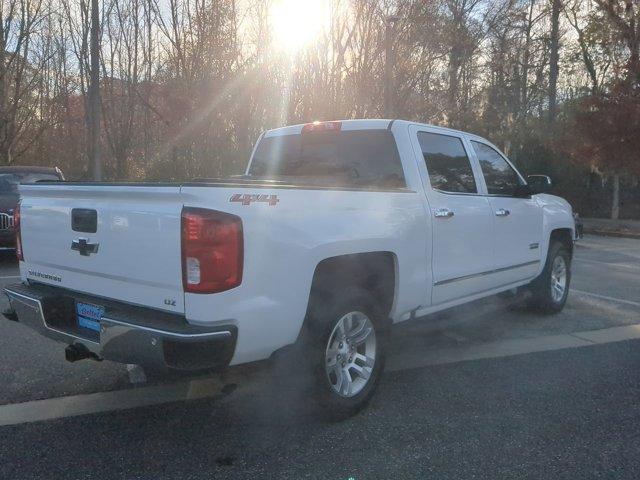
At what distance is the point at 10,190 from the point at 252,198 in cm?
857

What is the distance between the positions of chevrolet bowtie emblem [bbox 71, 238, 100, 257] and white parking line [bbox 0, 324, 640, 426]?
1141 mm

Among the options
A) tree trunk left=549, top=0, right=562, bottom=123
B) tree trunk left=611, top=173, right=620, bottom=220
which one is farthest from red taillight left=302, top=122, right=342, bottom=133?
tree trunk left=549, top=0, right=562, bottom=123

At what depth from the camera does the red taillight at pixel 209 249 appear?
3.10 meters

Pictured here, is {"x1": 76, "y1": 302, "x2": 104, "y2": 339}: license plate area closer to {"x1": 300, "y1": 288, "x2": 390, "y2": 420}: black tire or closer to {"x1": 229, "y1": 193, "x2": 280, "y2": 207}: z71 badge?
{"x1": 229, "y1": 193, "x2": 280, "y2": 207}: z71 badge

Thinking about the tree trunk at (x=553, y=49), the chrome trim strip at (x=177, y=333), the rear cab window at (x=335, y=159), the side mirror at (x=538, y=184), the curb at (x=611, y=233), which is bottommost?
the curb at (x=611, y=233)

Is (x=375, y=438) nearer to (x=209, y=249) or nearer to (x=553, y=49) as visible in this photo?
(x=209, y=249)

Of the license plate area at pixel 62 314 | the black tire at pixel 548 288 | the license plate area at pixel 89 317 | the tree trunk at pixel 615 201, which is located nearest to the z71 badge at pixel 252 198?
the license plate area at pixel 89 317

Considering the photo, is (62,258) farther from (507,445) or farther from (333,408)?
(507,445)

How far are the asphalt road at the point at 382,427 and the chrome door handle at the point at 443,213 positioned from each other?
35.7 inches

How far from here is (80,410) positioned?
13.4ft

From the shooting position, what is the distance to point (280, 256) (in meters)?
3.35

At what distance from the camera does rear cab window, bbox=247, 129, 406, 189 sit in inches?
186

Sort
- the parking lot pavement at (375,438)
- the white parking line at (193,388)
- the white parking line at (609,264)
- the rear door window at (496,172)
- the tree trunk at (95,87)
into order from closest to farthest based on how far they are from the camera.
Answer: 1. the parking lot pavement at (375,438)
2. the white parking line at (193,388)
3. the rear door window at (496,172)
4. the white parking line at (609,264)
5. the tree trunk at (95,87)

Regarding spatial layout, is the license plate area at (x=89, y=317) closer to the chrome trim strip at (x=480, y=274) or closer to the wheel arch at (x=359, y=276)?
the wheel arch at (x=359, y=276)
